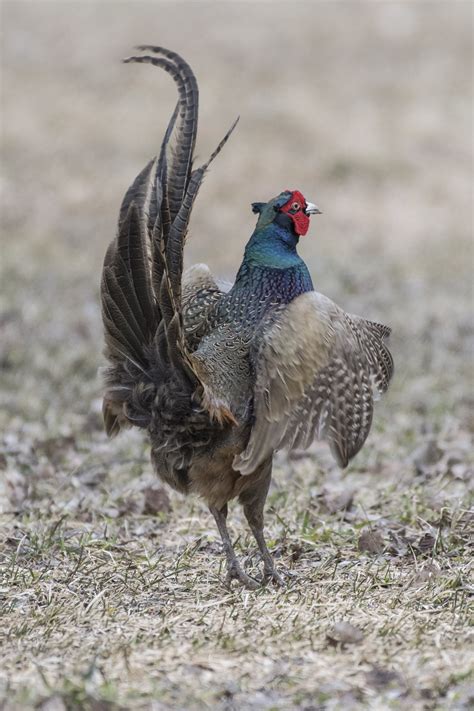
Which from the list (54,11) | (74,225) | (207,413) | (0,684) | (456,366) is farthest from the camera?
(54,11)

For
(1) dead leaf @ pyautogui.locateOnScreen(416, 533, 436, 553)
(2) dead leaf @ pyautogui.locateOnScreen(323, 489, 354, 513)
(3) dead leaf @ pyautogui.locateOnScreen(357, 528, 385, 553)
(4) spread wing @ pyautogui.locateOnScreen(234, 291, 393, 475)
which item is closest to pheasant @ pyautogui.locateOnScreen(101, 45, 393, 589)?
(4) spread wing @ pyautogui.locateOnScreen(234, 291, 393, 475)

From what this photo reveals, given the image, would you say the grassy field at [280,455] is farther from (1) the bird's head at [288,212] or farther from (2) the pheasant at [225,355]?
(1) the bird's head at [288,212]

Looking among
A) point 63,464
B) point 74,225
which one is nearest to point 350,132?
point 74,225

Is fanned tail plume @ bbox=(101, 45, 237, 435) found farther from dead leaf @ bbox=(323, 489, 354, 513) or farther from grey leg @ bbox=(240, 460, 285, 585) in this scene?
dead leaf @ bbox=(323, 489, 354, 513)

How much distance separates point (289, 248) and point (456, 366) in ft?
15.3

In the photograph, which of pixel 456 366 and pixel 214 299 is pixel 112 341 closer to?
pixel 214 299

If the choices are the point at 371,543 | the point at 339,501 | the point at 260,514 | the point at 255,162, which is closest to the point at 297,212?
the point at 260,514

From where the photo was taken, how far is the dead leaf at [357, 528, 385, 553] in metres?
4.64

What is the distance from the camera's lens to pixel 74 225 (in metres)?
14.5

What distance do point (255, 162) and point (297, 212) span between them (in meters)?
12.7

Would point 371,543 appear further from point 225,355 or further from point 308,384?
point 225,355

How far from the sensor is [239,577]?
14.1 feet

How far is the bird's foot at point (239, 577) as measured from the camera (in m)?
4.26

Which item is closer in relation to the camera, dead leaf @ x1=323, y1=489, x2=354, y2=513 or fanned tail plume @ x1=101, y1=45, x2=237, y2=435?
fanned tail plume @ x1=101, y1=45, x2=237, y2=435
